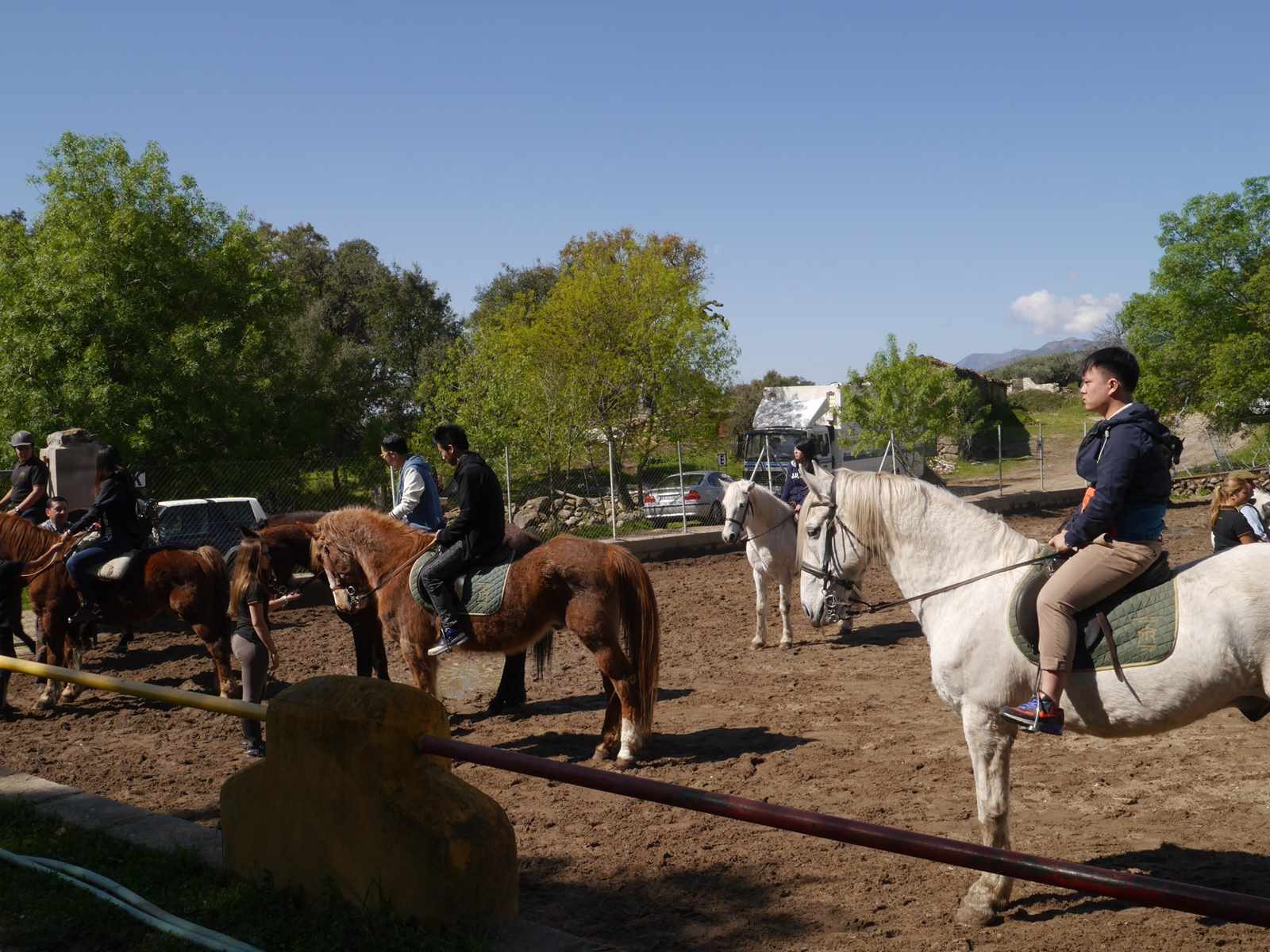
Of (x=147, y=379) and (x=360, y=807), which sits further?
(x=147, y=379)

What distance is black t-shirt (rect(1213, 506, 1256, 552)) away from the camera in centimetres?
877

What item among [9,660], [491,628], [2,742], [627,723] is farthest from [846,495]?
[2,742]

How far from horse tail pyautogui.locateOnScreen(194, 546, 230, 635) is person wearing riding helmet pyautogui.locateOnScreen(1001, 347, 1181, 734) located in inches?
285

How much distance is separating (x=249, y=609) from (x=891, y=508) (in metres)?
4.77

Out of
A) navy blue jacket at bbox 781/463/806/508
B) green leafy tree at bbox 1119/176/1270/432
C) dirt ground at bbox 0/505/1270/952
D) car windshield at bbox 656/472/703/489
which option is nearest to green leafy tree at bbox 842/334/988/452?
green leafy tree at bbox 1119/176/1270/432

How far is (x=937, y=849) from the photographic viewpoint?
2576mm

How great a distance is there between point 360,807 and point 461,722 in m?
5.04

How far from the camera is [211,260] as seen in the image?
2552 cm

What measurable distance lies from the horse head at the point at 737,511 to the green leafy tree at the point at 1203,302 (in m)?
31.9

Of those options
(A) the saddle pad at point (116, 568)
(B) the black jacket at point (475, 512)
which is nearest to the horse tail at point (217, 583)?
(A) the saddle pad at point (116, 568)

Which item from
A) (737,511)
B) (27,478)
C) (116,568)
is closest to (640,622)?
(737,511)

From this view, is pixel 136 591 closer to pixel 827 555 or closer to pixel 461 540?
pixel 461 540

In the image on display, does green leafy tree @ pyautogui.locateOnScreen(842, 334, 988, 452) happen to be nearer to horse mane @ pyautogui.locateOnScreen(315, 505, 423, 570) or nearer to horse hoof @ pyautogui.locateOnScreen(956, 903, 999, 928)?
horse mane @ pyautogui.locateOnScreen(315, 505, 423, 570)

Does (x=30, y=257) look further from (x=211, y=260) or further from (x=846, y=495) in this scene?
(x=846, y=495)
